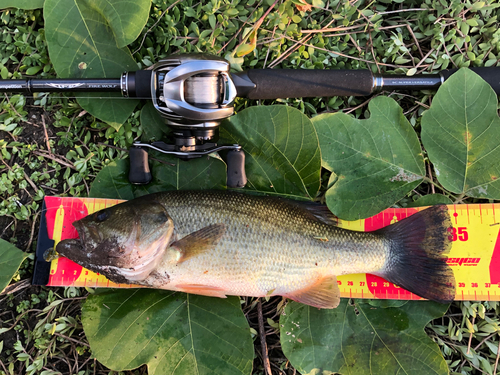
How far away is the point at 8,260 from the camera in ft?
7.70

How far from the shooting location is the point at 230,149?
2258 mm

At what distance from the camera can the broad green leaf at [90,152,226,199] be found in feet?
7.70

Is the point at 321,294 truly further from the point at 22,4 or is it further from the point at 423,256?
the point at 22,4

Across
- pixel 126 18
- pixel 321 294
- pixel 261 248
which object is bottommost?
pixel 321 294

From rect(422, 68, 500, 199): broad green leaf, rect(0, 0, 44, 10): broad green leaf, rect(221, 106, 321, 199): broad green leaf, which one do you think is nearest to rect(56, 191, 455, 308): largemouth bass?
rect(221, 106, 321, 199): broad green leaf

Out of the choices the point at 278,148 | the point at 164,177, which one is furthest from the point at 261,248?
the point at 164,177

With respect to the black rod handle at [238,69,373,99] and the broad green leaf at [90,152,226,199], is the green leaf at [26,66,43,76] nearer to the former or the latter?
the broad green leaf at [90,152,226,199]

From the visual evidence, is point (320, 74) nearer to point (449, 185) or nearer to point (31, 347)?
point (449, 185)

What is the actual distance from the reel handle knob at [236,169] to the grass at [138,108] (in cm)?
50

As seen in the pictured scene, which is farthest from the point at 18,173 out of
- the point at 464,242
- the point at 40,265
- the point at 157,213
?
the point at 464,242

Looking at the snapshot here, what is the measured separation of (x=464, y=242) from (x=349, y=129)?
3.97 ft

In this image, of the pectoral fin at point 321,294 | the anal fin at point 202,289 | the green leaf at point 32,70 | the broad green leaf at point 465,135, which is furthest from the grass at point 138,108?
the anal fin at point 202,289

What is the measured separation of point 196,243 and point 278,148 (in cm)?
89

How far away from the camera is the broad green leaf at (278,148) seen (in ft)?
7.45
